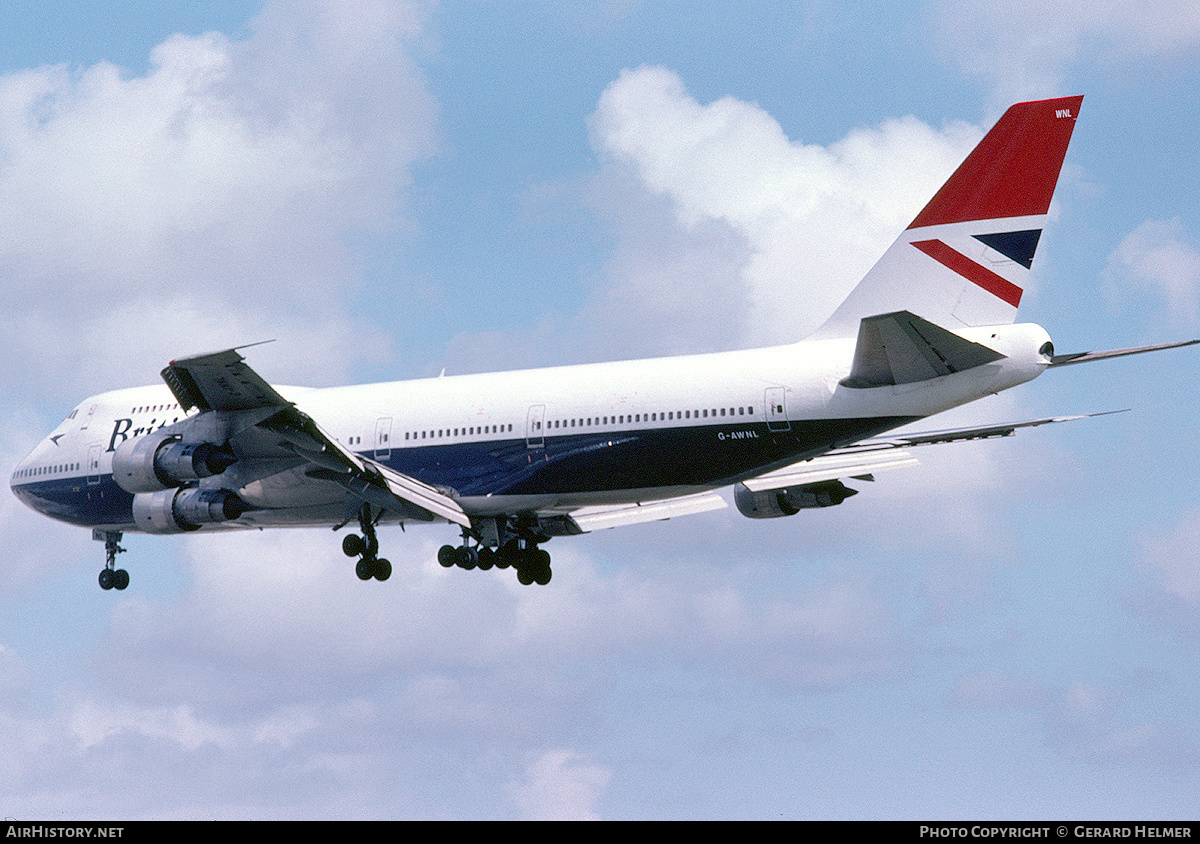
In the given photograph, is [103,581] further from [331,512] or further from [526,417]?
[526,417]

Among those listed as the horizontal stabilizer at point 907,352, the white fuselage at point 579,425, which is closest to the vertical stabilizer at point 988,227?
the white fuselage at point 579,425

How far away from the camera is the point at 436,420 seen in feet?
109

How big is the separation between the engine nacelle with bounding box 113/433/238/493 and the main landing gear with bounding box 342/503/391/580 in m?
3.62

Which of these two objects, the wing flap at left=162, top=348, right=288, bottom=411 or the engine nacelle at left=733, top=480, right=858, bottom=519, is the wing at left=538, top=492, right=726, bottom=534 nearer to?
the engine nacelle at left=733, top=480, right=858, bottom=519

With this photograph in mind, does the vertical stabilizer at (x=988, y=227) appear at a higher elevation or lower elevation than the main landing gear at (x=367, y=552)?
higher

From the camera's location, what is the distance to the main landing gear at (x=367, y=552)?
33.3m

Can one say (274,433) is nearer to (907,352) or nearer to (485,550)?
(485,550)

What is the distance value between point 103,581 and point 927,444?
802 inches

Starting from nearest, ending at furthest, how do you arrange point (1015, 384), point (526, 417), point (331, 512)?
point (1015, 384) < point (526, 417) < point (331, 512)

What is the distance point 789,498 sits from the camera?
35094 millimetres

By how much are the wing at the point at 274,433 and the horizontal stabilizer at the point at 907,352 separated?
980 centimetres

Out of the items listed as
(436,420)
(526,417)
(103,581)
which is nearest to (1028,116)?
(526,417)

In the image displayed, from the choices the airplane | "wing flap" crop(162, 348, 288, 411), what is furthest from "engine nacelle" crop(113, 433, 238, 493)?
"wing flap" crop(162, 348, 288, 411)

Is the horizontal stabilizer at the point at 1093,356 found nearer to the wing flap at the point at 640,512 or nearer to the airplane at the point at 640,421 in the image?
the airplane at the point at 640,421
